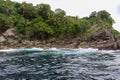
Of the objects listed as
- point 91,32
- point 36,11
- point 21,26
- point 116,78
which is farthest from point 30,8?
point 116,78

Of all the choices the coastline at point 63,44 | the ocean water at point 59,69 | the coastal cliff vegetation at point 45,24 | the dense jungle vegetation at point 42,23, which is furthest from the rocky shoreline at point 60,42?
the ocean water at point 59,69

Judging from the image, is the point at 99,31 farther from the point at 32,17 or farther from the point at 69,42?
the point at 32,17

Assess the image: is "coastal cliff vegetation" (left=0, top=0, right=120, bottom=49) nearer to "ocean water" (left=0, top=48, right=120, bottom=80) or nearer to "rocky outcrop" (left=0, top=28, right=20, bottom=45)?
"rocky outcrop" (left=0, top=28, right=20, bottom=45)

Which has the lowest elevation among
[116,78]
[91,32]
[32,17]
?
[116,78]

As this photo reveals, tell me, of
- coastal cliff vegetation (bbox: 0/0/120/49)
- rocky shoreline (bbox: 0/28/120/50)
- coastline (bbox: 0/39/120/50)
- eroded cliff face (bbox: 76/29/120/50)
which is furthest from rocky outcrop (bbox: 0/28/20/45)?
eroded cliff face (bbox: 76/29/120/50)

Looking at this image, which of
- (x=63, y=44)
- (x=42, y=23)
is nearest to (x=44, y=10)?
(x=42, y=23)

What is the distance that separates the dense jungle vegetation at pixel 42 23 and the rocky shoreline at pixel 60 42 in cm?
475

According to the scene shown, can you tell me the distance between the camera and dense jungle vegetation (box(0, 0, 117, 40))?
11656 cm

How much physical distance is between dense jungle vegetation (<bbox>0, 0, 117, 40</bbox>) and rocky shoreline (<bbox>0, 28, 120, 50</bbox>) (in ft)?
15.6

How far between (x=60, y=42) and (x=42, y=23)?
1358 centimetres

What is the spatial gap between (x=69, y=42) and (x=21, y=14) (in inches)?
1331

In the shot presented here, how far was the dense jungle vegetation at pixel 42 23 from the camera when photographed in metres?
117

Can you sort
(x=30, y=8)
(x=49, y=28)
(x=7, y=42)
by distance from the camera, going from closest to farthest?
(x=7, y=42), (x=49, y=28), (x=30, y=8)

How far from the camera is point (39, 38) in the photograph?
116688 millimetres
